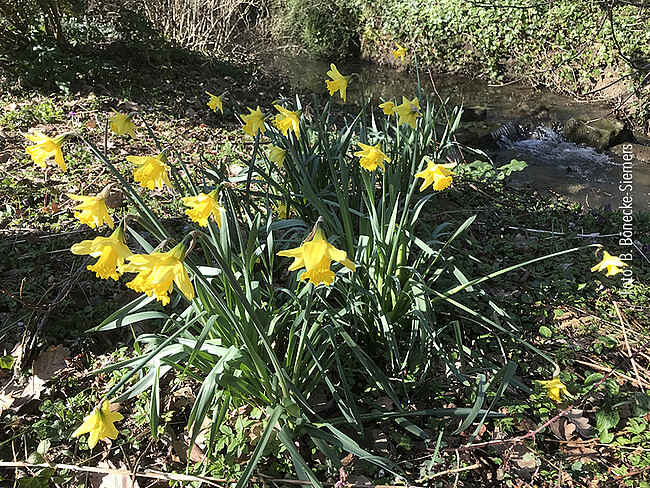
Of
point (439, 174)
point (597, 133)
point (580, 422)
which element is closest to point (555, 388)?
point (580, 422)

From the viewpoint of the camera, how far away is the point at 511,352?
6.79 feet

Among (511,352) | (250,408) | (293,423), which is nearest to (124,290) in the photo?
(250,408)

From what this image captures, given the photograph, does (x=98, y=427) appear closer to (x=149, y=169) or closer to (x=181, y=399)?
(x=181, y=399)

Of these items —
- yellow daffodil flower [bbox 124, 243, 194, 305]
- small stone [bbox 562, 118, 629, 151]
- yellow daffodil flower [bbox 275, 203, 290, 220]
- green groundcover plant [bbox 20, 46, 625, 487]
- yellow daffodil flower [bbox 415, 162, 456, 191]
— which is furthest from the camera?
small stone [bbox 562, 118, 629, 151]

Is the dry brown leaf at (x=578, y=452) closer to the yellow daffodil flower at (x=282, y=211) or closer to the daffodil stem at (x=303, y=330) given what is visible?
the daffodil stem at (x=303, y=330)

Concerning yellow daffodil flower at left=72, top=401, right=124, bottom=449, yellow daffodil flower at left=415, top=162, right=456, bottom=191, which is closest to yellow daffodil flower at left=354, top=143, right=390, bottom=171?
yellow daffodil flower at left=415, top=162, right=456, bottom=191

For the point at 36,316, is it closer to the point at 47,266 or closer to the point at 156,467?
the point at 47,266

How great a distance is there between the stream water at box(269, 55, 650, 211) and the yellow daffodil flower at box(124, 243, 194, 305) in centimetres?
288

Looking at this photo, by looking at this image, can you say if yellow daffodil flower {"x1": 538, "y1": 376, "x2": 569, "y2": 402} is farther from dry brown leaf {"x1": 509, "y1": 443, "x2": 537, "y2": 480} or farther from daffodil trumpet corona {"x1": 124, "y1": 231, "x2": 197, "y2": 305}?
daffodil trumpet corona {"x1": 124, "y1": 231, "x2": 197, "y2": 305}

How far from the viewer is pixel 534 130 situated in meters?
6.61

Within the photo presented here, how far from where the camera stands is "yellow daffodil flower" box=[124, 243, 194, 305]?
3.41 feet

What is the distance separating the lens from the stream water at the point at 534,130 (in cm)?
501

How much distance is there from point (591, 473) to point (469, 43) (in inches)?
337

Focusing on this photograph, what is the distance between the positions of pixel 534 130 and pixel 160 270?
6722 millimetres
